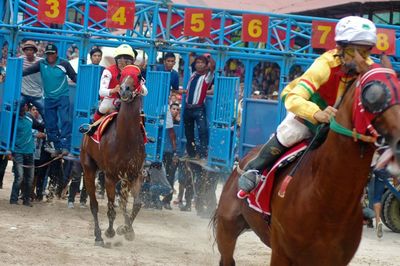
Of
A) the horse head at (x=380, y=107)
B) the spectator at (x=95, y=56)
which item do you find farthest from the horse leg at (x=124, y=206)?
the horse head at (x=380, y=107)

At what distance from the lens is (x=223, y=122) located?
1392 cm

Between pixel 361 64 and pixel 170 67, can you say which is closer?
pixel 361 64

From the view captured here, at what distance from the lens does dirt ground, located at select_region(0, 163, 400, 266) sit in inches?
372

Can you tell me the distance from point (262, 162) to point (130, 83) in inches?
188

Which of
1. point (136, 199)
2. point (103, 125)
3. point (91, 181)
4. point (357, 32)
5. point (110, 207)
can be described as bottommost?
point (110, 207)

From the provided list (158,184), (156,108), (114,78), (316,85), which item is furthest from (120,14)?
(316,85)

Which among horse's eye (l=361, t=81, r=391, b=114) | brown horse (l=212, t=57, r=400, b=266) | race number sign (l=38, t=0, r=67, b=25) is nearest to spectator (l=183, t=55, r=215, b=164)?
race number sign (l=38, t=0, r=67, b=25)

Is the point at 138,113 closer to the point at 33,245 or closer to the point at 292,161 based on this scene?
the point at 33,245

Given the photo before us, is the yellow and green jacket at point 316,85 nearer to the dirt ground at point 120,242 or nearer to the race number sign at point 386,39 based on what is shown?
the dirt ground at point 120,242

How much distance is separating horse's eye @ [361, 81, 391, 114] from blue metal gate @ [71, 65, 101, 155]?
366 inches

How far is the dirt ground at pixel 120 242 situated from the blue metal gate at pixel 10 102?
3.40ft

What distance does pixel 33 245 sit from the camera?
988 centimetres

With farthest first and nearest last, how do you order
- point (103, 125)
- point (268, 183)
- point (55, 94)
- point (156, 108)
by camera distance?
point (55, 94), point (156, 108), point (103, 125), point (268, 183)

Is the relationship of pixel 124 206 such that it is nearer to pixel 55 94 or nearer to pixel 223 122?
pixel 223 122
